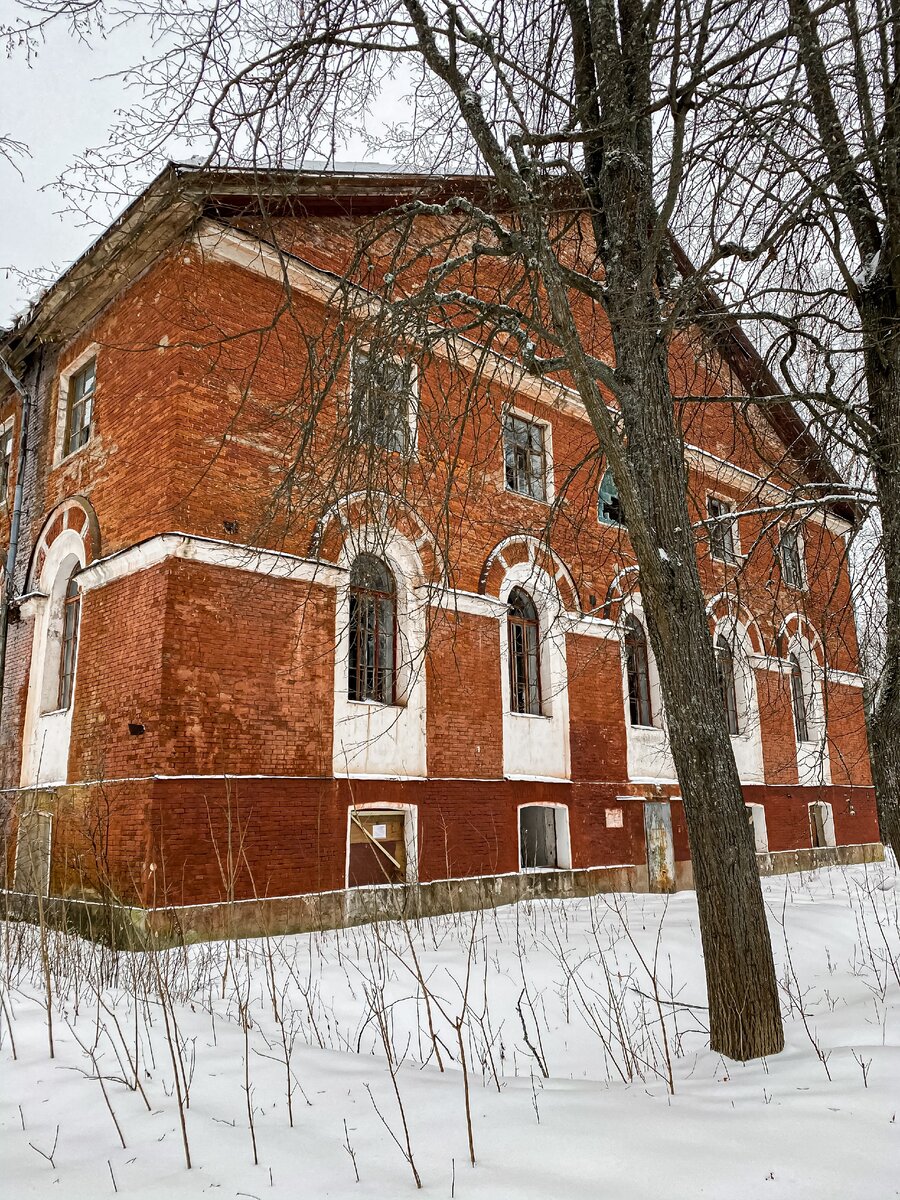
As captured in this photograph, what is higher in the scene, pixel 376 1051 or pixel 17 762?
pixel 17 762

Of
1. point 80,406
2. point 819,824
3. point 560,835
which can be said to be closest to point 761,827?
point 819,824

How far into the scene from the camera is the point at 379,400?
5551 mm

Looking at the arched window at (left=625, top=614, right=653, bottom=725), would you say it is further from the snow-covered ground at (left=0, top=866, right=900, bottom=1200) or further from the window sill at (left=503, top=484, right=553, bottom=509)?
the snow-covered ground at (left=0, top=866, right=900, bottom=1200)

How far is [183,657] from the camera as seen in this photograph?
28.4 ft

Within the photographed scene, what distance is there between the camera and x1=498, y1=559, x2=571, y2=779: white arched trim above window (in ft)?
38.8

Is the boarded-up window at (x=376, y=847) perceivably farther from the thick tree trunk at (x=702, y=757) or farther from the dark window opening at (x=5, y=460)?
the dark window opening at (x=5, y=460)

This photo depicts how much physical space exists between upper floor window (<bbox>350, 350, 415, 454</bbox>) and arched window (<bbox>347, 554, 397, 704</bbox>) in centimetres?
464

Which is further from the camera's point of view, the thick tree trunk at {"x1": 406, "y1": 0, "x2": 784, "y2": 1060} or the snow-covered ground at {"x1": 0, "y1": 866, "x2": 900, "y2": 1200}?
the thick tree trunk at {"x1": 406, "y1": 0, "x2": 784, "y2": 1060}

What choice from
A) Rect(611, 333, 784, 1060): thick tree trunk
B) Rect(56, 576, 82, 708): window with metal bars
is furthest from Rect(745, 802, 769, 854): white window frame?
Rect(611, 333, 784, 1060): thick tree trunk

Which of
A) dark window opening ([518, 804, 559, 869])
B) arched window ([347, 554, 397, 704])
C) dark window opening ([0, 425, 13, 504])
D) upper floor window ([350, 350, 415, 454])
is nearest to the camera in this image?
upper floor window ([350, 350, 415, 454])

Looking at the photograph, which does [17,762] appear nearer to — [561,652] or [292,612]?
[292,612]

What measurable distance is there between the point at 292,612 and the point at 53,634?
381 centimetres

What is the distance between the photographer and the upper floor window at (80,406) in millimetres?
11508

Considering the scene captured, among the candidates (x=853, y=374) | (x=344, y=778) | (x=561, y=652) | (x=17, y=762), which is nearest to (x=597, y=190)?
(x=853, y=374)
